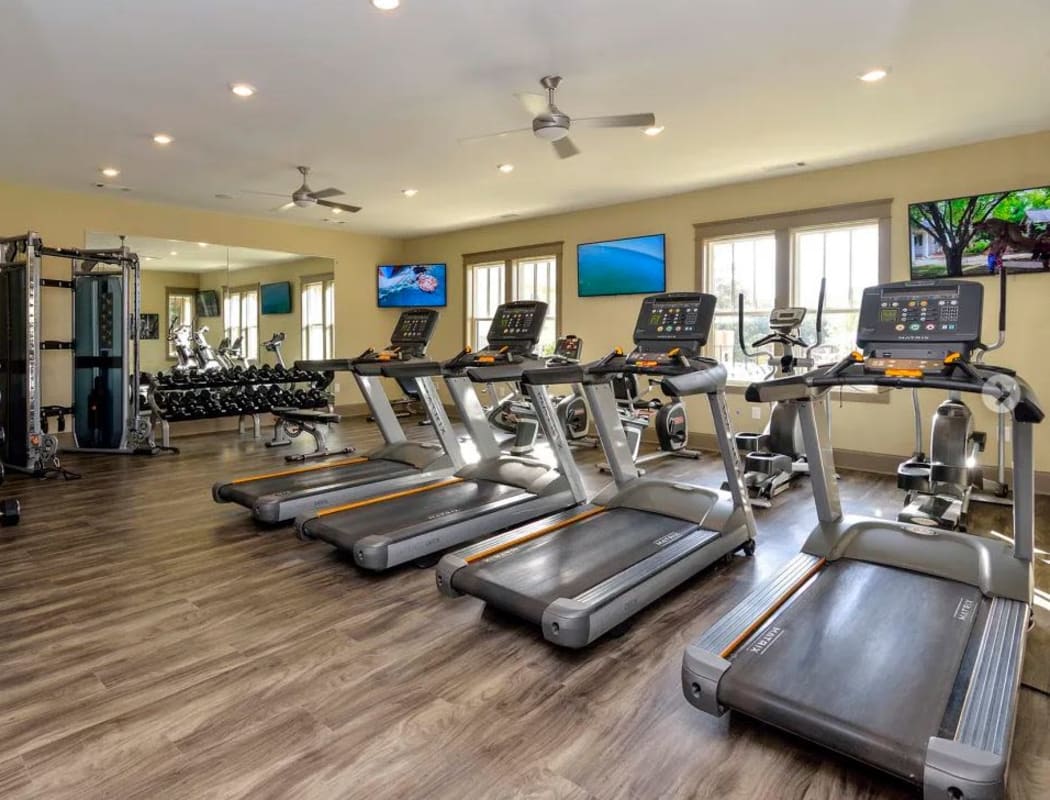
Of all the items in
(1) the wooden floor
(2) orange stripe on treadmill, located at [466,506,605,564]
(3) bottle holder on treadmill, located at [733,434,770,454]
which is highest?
(3) bottle holder on treadmill, located at [733,434,770,454]

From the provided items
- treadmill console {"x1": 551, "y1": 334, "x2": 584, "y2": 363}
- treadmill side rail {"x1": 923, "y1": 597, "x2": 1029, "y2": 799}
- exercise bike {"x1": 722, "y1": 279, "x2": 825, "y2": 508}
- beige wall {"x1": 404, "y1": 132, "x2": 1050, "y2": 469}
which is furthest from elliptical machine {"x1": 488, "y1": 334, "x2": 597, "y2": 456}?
treadmill side rail {"x1": 923, "y1": 597, "x2": 1029, "y2": 799}

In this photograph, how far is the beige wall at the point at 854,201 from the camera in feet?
17.0

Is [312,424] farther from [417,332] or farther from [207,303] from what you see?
[207,303]

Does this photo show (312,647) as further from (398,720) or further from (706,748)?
(706,748)

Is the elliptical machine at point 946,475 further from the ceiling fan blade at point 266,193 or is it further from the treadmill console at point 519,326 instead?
the ceiling fan blade at point 266,193

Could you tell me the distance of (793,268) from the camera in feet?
21.1

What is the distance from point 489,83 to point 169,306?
226 inches

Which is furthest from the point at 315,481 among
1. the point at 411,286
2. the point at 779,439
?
the point at 411,286

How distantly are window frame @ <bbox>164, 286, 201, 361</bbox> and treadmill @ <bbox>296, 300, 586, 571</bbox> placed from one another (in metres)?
4.43

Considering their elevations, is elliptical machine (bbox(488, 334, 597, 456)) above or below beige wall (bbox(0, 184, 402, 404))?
below

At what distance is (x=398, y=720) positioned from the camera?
2.10 meters

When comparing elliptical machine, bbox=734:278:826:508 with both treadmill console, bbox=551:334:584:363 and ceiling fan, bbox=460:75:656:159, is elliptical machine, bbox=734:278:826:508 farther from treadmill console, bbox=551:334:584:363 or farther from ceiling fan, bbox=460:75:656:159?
treadmill console, bbox=551:334:584:363

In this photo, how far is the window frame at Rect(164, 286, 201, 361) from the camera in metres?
7.83

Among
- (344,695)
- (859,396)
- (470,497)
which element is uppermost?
(859,396)
